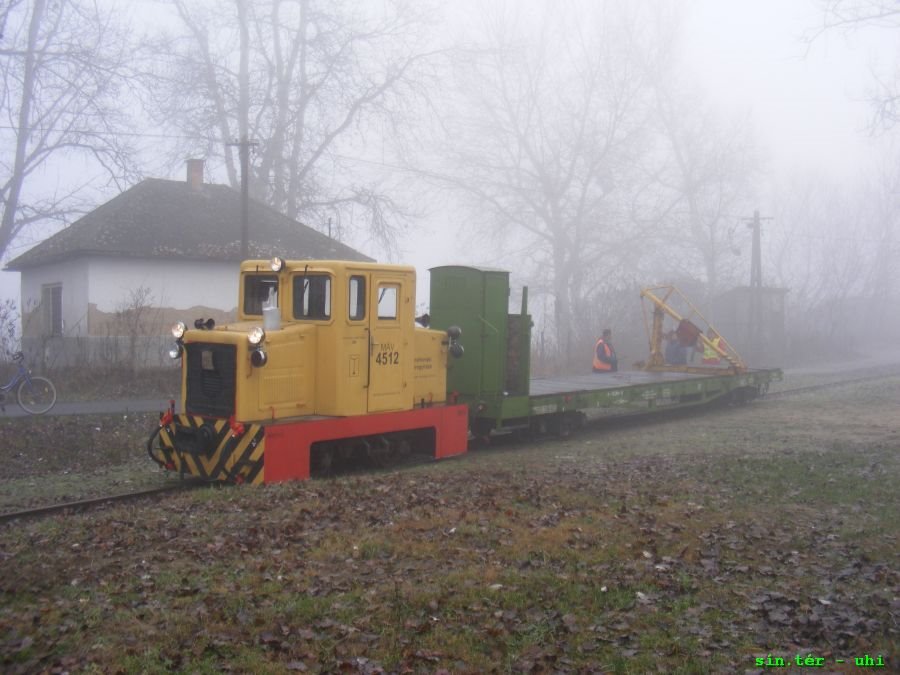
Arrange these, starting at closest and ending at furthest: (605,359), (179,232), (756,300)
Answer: (605,359) → (179,232) → (756,300)

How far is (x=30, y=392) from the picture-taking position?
→ 55.7 ft

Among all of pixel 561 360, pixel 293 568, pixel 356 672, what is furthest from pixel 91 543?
pixel 561 360

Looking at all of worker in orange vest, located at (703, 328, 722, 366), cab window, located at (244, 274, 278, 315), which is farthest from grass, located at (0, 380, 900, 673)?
worker in orange vest, located at (703, 328, 722, 366)

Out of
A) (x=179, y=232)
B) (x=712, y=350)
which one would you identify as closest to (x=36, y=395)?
(x=179, y=232)

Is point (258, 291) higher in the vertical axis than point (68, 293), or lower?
lower

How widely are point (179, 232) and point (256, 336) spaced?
1681 centimetres

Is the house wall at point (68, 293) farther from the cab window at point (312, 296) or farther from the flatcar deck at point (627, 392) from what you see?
the cab window at point (312, 296)

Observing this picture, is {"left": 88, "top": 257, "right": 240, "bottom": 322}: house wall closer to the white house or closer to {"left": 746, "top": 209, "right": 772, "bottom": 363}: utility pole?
the white house

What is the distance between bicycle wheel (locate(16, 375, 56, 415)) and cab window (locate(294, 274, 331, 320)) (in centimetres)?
819

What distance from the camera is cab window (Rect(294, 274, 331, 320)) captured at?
11.0 meters

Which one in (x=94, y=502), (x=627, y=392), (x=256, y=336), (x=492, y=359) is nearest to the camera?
(x=94, y=502)

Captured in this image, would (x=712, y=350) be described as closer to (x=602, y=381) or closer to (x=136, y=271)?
(x=602, y=381)

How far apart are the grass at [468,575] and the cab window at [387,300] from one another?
2340 millimetres

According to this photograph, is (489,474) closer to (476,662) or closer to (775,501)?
(775,501)
